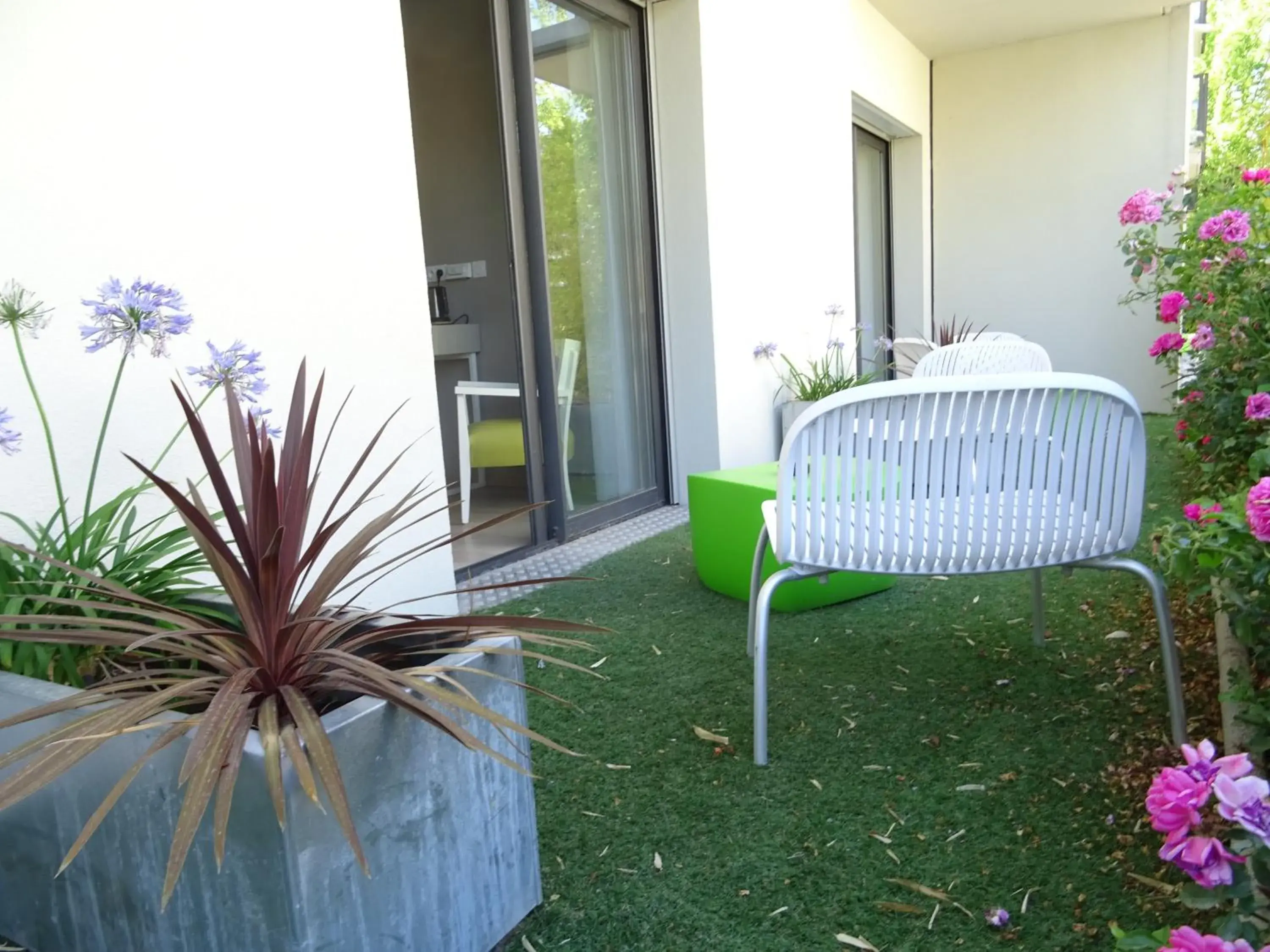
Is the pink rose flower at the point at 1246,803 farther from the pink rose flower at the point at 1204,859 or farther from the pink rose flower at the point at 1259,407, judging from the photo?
the pink rose flower at the point at 1259,407

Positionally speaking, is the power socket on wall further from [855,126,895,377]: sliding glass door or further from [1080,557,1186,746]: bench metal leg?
[1080,557,1186,746]: bench metal leg

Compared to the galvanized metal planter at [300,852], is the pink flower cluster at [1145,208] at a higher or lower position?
higher

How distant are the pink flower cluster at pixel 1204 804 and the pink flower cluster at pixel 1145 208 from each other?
260cm

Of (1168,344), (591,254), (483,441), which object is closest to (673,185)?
(591,254)

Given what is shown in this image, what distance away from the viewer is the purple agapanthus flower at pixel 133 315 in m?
1.31

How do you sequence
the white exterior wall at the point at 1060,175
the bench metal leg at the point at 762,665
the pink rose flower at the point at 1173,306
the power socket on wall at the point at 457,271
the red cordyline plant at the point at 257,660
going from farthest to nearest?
the white exterior wall at the point at 1060,175, the power socket on wall at the point at 457,271, the pink rose flower at the point at 1173,306, the bench metal leg at the point at 762,665, the red cordyline plant at the point at 257,660

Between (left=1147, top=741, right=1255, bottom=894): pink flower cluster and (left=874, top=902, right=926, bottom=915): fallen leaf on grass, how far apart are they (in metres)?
0.55

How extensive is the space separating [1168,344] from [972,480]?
1.81 metres

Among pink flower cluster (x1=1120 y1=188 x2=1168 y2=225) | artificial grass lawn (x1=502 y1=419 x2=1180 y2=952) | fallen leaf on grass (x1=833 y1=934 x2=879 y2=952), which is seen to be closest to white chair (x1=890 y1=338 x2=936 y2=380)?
pink flower cluster (x1=1120 y1=188 x2=1168 y2=225)

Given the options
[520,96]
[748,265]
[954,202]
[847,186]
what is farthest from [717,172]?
[954,202]

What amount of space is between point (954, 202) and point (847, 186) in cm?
216

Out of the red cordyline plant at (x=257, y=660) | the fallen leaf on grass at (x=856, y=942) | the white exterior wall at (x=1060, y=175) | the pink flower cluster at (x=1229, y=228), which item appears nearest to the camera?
the red cordyline plant at (x=257, y=660)

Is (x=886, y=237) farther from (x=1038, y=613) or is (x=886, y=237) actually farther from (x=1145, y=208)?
(x=1038, y=613)

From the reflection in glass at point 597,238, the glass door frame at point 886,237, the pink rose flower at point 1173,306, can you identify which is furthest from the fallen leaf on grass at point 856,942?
the glass door frame at point 886,237
